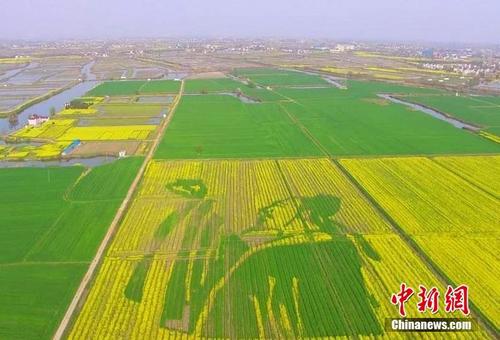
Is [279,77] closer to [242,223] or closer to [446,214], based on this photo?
[446,214]

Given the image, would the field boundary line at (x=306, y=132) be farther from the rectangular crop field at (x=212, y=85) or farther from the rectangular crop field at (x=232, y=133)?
the rectangular crop field at (x=212, y=85)

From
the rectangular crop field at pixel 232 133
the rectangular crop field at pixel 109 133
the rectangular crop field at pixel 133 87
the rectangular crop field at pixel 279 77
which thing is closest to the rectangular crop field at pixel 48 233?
the rectangular crop field at pixel 232 133

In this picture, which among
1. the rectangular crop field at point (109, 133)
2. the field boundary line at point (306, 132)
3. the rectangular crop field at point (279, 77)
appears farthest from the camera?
the rectangular crop field at point (279, 77)

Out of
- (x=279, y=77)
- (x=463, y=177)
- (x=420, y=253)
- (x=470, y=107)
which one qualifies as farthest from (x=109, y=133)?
(x=279, y=77)

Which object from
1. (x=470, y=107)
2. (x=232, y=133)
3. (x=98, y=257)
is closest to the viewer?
(x=98, y=257)

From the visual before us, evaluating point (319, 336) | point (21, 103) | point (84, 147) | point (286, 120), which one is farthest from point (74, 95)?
point (319, 336)

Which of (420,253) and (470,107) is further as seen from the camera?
(470,107)

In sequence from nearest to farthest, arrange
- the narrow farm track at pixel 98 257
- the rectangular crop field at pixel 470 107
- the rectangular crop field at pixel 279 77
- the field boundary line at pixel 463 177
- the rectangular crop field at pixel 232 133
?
the narrow farm track at pixel 98 257, the field boundary line at pixel 463 177, the rectangular crop field at pixel 232 133, the rectangular crop field at pixel 470 107, the rectangular crop field at pixel 279 77

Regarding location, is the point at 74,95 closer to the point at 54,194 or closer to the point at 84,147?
the point at 84,147

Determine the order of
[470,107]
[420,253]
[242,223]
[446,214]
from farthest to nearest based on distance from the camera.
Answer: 1. [470,107]
2. [446,214]
3. [242,223]
4. [420,253]
